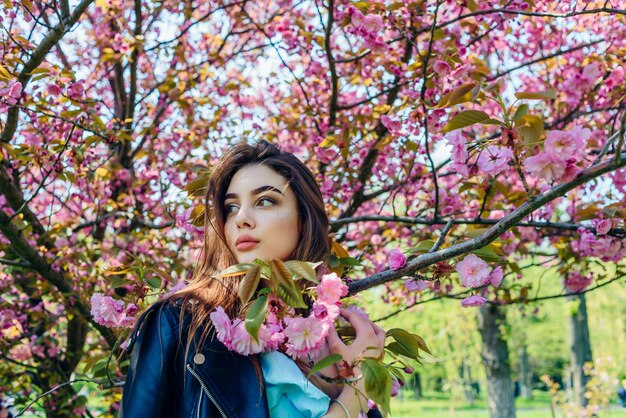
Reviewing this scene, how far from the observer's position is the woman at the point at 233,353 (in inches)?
59.7

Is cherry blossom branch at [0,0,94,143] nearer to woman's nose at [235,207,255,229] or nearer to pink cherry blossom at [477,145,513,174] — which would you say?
woman's nose at [235,207,255,229]

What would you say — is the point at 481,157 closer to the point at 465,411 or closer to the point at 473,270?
the point at 473,270

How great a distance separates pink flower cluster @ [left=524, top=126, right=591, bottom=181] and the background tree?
0.39 feet

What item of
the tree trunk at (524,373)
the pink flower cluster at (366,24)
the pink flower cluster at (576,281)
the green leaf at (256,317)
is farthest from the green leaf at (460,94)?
the tree trunk at (524,373)

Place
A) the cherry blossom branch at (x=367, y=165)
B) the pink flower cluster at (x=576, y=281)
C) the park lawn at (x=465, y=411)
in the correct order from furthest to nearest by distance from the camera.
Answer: the park lawn at (x=465, y=411) < the pink flower cluster at (x=576, y=281) < the cherry blossom branch at (x=367, y=165)

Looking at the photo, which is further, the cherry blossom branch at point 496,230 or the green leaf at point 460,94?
the green leaf at point 460,94

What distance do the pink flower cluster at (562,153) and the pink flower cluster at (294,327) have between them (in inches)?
20.0

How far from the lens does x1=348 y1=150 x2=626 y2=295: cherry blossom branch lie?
1272mm

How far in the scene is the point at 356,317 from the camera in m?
1.64

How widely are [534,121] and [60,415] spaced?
3.09 metres

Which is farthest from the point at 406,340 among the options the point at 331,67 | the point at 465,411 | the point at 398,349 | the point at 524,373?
the point at 524,373

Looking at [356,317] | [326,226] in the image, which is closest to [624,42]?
[326,226]

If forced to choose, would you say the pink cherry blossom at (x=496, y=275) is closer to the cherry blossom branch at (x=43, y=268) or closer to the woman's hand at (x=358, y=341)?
the woman's hand at (x=358, y=341)

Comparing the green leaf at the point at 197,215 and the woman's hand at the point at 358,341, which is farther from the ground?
the green leaf at the point at 197,215
